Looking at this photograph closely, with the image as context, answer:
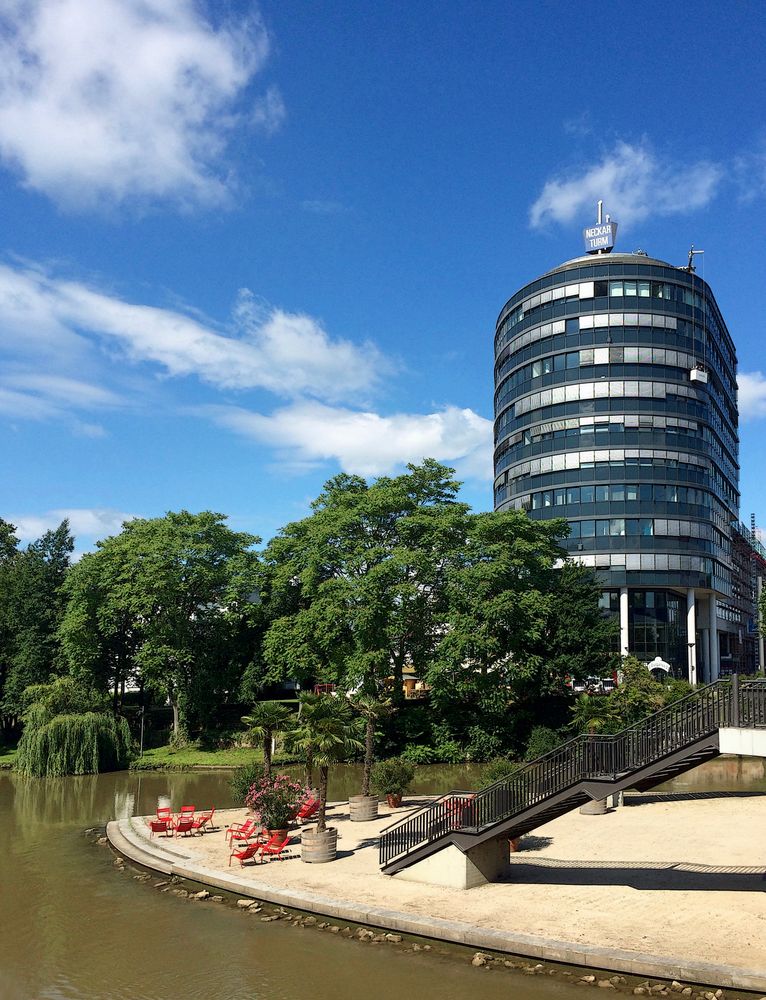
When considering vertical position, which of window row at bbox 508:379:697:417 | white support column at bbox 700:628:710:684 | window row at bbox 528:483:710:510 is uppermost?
window row at bbox 508:379:697:417

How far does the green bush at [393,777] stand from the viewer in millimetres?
30047

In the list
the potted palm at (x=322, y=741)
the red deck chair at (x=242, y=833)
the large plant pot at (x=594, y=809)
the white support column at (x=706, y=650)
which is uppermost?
the white support column at (x=706, y=650)

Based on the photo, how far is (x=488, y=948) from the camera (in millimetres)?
15164

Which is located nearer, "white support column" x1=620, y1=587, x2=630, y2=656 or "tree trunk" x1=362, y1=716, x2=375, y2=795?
"tree trunk" x1=362, y1=716, x2=375, y2=795

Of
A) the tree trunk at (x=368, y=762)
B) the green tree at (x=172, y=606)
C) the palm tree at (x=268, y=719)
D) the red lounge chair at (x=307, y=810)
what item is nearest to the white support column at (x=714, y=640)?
the green tree at (x=172, y=606)

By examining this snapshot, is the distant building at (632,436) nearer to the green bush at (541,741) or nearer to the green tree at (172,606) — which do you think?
the green bush at (541,741)

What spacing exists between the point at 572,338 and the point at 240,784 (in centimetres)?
5758

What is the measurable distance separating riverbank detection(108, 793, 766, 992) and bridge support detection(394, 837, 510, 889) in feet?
0.91

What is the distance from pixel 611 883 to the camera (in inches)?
740

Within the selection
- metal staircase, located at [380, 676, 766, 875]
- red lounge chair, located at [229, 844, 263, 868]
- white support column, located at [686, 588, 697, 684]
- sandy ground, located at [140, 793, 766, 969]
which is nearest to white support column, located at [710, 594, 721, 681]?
white support column, located at [686, 588, 697, 684]

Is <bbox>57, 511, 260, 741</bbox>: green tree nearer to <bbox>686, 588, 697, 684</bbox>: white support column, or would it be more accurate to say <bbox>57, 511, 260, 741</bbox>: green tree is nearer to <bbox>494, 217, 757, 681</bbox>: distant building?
<bbox>494, 217, 757, 681</bbox>: distant building

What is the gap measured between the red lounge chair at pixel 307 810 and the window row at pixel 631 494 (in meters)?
51.2

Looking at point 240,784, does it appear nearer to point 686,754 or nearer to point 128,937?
point 128,937

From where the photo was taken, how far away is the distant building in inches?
2847
